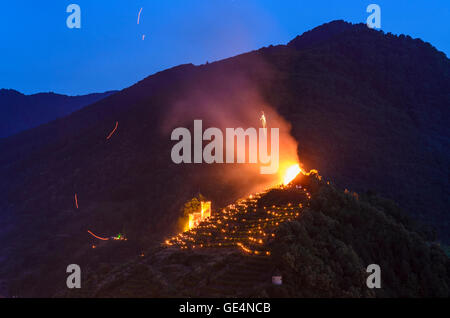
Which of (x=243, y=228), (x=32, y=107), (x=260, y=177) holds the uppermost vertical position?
(x=32, y=107)

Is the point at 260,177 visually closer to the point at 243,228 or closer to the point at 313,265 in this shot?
the point at 243,228

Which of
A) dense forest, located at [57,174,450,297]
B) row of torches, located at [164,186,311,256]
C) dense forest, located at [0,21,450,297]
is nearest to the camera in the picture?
dense forest, located at [57,174,450,297]

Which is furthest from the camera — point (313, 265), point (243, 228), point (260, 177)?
point (260, 177)

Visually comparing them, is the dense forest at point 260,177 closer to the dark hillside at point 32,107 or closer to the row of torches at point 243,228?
the row of torches at point 243,228

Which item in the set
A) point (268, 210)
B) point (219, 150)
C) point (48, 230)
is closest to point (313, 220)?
point (268, 210)

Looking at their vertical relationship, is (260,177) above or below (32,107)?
below

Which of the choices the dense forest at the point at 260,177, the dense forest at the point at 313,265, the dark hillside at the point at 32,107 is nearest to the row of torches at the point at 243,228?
the dense forest at the point at 313,265

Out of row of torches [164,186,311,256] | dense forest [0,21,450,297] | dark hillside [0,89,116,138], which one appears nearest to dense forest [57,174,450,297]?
dense forest [0,21,450,297]

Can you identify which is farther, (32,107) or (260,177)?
(32,107)

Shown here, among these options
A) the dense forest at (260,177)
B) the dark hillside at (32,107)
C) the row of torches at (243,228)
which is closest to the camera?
the row of torches at (243,228)

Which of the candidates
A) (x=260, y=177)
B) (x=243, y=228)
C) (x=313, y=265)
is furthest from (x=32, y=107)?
(x=313, y=265)

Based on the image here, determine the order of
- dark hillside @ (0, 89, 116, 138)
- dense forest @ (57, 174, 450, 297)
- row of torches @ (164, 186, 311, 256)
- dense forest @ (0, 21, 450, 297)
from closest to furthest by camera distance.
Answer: dense forest @ (57, 174, 450, 297) → row of torches @ (164, 186, 311, 256) → dense forest @ (0, 21, 450, 297) → dark hillside @ (0, 89, 116, 138)

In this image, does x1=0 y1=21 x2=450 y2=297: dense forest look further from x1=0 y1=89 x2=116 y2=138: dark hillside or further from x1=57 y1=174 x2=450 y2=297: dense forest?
x1=0 y1=89 x2=116 y2=138: dark hillside
